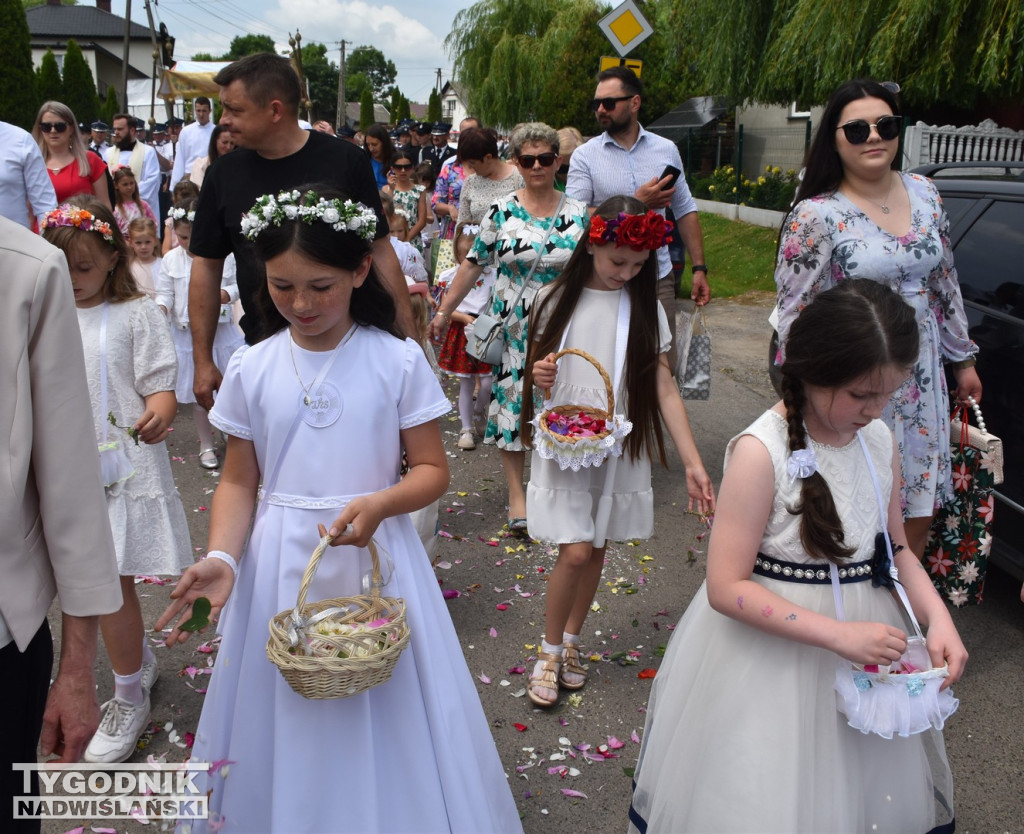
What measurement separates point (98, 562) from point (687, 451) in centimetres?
200

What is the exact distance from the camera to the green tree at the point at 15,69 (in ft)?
64.5

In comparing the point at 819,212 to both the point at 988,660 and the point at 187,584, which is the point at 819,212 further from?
the point at 187,584

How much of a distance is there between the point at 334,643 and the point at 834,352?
1.38m

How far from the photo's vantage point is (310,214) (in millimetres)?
2492

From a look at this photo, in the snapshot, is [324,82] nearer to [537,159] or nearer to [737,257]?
[737,257]

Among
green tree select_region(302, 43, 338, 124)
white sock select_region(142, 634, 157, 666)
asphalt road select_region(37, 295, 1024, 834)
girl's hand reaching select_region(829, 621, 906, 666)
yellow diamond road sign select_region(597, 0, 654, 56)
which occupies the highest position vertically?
green tree select_region(302, 43, 338, 124)

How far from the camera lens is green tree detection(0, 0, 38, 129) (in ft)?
64.5

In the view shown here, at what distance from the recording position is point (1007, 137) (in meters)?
14.0

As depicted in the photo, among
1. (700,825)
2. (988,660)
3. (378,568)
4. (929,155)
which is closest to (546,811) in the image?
(700,825)

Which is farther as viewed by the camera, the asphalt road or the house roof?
the house roof

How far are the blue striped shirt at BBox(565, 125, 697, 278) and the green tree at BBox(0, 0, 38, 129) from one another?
18190 mm

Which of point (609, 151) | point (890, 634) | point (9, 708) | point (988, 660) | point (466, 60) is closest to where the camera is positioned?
point (9, 708)

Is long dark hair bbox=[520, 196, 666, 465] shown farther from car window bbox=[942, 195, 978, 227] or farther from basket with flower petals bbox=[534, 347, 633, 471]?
car window bbox=[942, 195, 978, 227]

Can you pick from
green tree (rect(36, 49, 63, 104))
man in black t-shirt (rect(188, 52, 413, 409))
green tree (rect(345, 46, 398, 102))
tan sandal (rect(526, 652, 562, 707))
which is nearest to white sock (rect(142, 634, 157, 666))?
man in black t-shirt (rect(188, 52, 413, 409))
